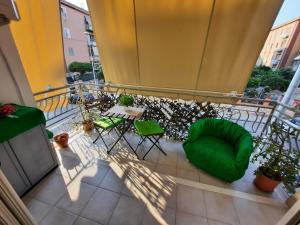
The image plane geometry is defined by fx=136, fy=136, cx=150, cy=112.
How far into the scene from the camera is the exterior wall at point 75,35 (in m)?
12.3

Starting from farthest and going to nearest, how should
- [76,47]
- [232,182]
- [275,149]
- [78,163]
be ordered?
1. [76,47]
2. [78,163]
3. [232,182]
4. [275,149]

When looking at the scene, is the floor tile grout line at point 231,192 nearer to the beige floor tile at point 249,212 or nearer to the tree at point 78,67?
the beige floor tile at point 249,212

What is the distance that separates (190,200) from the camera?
1.70 meters

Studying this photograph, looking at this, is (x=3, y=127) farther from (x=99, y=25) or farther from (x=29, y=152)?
(x=99, y=25)

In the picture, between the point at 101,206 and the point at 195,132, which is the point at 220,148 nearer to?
the point at 195,132

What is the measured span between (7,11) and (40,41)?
1.87m

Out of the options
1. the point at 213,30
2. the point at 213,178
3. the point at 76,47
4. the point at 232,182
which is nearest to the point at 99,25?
the point at 213,30

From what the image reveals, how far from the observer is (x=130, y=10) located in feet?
7.87

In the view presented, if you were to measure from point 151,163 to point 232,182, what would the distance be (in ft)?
4.05

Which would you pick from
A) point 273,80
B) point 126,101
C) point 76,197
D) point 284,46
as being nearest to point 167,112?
point 126,101

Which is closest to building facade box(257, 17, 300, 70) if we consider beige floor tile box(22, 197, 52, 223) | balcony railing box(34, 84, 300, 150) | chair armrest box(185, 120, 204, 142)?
balcony railing box(34, 84, 300, 150)

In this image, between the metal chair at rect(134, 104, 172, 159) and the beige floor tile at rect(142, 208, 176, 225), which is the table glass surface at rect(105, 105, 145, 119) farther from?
the beige floor tile at rect(142, 208, 176, 225)

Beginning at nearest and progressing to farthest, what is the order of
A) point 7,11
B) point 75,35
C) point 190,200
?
point 7,11 < point 190,200 < point 75,35

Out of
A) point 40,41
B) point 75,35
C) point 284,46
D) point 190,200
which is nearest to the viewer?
point 190,200
